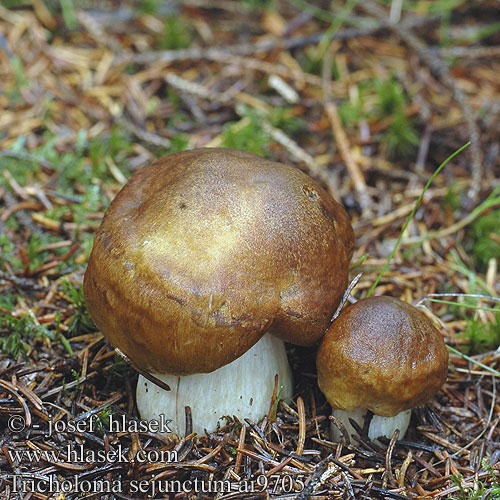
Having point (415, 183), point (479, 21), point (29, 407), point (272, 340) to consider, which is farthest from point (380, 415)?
point (479, 21)

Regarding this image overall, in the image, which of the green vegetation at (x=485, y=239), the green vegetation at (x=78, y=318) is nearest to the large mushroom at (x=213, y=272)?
the green vegetation at (x=78, y=318)

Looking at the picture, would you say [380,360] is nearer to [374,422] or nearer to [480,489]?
[374,422]

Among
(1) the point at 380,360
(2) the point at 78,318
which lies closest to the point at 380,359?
(1) the point at 380,360

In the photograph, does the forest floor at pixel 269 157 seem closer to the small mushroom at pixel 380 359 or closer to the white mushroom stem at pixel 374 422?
the white mushroom stem at pixel 374 422

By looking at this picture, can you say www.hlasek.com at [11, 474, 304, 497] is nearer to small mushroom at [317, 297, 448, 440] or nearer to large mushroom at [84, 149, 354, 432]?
large mushroom at [84, 149, 354, 432]

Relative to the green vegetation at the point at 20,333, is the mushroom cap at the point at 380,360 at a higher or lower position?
higher

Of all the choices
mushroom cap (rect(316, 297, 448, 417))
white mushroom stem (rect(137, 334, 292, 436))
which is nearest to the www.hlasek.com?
white mushroom stem (rect(137, 334, 292, 436))

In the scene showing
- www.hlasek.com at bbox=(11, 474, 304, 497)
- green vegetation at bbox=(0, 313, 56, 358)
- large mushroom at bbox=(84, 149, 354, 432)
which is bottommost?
www.hlasek.com at bbox=(11, 474, 304, 497)
